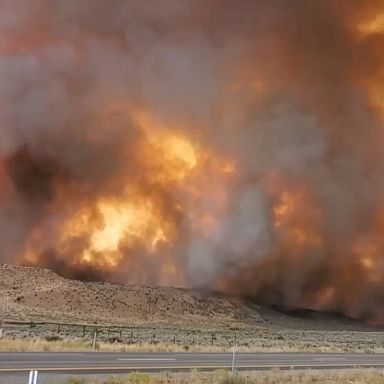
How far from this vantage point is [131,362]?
22516 millimetres

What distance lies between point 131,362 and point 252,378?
549cm

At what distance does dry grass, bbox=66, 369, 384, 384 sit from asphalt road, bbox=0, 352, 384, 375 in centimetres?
184

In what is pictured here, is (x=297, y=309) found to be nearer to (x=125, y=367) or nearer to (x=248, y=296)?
(x=248, y=296)

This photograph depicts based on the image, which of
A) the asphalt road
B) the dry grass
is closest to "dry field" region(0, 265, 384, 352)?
the asphalt road

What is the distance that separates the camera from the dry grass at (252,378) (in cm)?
1673

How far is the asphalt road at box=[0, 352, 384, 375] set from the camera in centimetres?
1920

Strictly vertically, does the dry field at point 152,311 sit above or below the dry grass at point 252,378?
above

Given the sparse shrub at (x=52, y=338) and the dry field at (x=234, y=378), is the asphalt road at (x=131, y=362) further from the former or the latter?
the sparse shrub at (x=52, y=338)

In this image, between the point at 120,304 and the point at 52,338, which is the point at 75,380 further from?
the point at 120,304

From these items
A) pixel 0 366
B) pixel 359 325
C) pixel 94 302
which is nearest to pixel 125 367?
pixel 0 366

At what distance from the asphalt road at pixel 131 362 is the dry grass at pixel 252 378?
1842mm

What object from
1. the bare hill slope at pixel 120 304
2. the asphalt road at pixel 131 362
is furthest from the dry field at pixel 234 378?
the bare hill slope at pixel 120 304

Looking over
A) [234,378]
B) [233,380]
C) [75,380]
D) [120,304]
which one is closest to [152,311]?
[120,304]

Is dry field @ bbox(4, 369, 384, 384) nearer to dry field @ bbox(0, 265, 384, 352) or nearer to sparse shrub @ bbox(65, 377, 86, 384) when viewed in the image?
sparse shrub @ bbox(65, 377, 86, 384)
